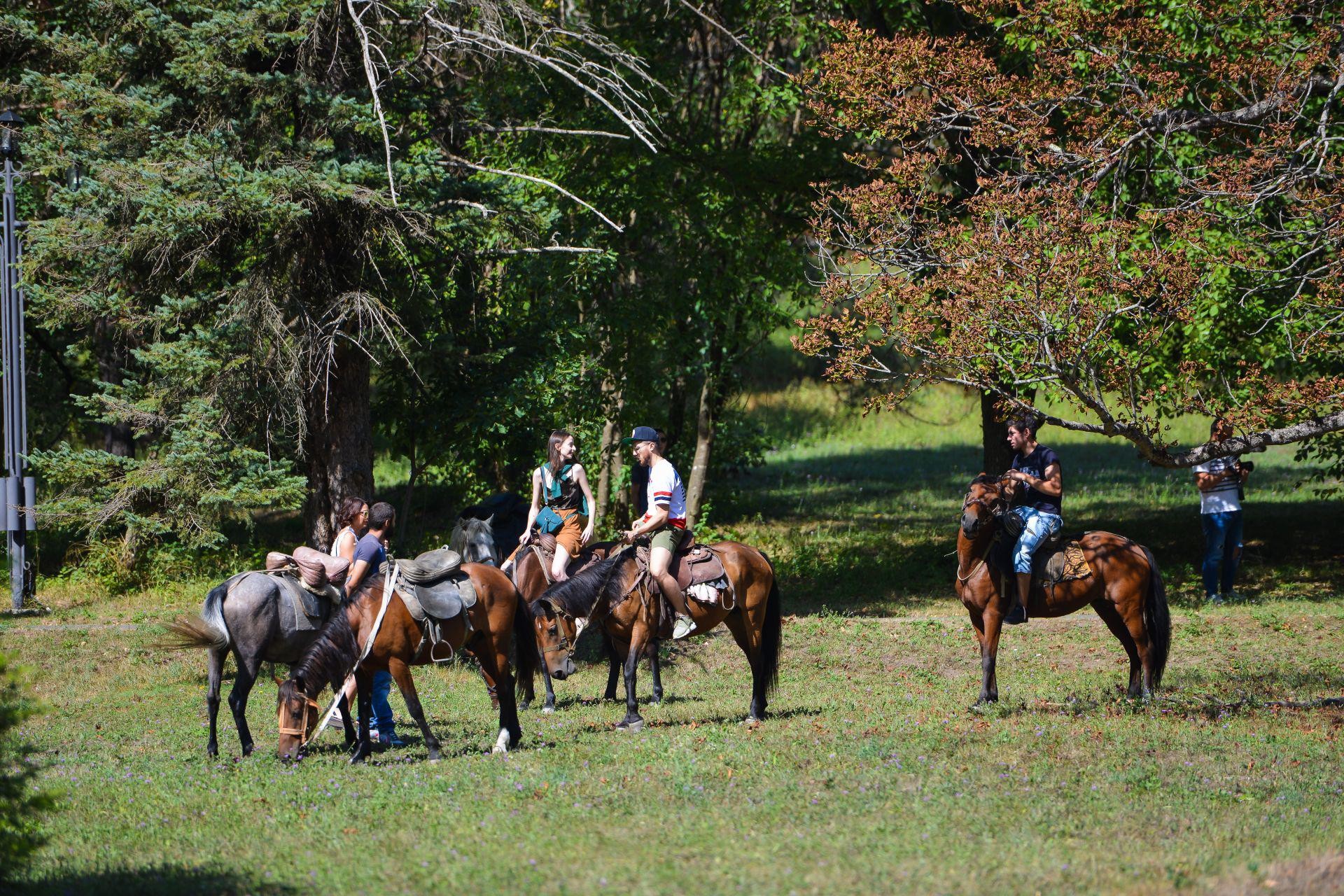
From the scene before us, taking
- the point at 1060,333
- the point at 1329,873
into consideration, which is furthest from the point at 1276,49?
the point at 1329,873

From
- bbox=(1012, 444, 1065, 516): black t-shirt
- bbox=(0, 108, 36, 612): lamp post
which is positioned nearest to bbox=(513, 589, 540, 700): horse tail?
bbox=(1012, 444, 1065, 516): black t-shirt

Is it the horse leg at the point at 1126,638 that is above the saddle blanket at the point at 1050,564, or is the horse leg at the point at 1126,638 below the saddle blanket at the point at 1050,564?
below

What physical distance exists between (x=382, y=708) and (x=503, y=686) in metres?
1.34

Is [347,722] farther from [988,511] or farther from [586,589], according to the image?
[988,511]

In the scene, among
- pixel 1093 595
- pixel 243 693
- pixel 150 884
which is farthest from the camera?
pixel 1093 595

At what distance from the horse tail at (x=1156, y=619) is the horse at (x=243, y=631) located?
7065 mm

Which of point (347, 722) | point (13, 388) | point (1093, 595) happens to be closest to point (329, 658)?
point (347, 722)

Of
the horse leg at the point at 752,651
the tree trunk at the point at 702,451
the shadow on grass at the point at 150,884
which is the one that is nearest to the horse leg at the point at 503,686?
the horse leg at the point at 752,651

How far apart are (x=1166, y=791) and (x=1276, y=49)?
349 inches

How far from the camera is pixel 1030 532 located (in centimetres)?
1093

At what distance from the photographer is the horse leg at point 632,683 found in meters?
10.3

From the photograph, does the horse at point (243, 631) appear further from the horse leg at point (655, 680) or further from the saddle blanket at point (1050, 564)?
the saddle blanket at point (1050, 564)

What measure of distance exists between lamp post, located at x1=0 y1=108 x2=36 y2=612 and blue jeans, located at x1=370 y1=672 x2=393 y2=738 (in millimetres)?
8188

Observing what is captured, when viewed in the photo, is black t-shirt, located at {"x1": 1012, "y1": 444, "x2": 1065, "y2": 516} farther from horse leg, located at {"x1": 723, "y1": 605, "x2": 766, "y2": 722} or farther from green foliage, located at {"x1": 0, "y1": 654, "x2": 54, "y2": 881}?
green foliage, located at {"x1": 0, "y1": 654, "x2": 54, "y2": 881}
